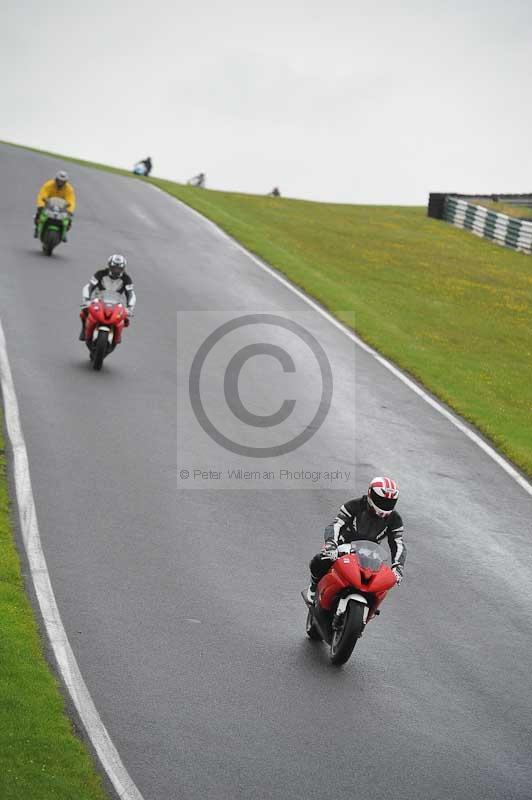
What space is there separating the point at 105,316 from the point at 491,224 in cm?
3293

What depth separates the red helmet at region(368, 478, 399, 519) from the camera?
11039 millimetres

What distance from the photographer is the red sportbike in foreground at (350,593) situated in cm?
1061

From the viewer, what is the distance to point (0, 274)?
25.7 m

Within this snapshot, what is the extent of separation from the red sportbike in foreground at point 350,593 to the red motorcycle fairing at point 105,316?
390 inches

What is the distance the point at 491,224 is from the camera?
4950 centimetres

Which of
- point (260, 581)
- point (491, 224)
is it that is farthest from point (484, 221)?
point (260, 581)

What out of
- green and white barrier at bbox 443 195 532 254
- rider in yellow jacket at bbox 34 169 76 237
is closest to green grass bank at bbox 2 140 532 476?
green and white barrier at bbox 443 195 532 254

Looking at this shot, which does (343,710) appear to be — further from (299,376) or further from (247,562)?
(299,376)

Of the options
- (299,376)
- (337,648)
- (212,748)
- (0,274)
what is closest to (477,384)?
(299,376)

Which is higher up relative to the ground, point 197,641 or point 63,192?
point 63,192

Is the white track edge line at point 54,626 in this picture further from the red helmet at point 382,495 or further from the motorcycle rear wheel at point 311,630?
the red helmet at point 382,495

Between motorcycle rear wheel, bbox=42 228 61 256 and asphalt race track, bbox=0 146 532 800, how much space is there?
4584 millimetres

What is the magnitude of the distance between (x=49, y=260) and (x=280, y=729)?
2064 centimetres

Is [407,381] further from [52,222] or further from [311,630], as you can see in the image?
[311,630]
